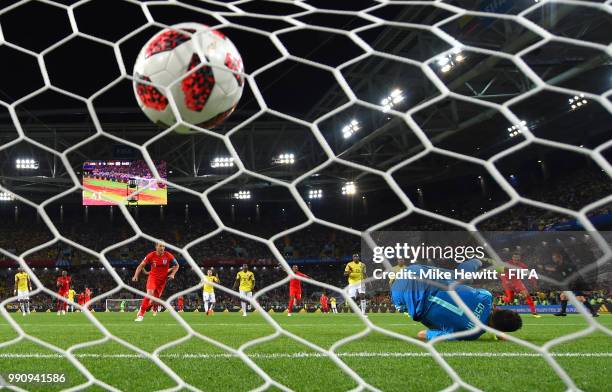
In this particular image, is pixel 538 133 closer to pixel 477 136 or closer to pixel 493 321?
pixel 477 136

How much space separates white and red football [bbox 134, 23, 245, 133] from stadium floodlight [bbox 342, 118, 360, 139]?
14.0m

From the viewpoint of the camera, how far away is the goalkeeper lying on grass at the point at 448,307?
3.95 meters

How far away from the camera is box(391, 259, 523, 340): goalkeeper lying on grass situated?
13.0 feet

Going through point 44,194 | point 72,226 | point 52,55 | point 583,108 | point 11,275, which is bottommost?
point 11,275

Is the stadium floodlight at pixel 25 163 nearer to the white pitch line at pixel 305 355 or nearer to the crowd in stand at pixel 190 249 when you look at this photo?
Answer: the crowd in stand at pixel 190 249

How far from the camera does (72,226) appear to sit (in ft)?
92.3

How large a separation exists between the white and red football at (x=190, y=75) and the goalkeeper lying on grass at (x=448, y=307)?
226cm

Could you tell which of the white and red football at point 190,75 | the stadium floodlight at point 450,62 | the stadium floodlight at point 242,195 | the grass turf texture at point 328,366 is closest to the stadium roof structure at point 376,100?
the stadium floodlight at point 450,62

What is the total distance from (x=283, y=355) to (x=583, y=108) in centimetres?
1790

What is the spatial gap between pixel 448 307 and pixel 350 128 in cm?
1350

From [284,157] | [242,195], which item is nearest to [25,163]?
[242,195]

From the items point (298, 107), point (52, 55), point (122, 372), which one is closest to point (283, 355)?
point (122, 372)

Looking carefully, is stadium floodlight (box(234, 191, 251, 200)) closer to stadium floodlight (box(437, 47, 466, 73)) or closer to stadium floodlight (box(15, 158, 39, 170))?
stadium floodlight (box(15, 158, 39, 170))

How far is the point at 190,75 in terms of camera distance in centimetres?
229
